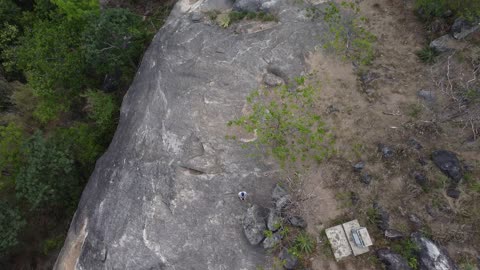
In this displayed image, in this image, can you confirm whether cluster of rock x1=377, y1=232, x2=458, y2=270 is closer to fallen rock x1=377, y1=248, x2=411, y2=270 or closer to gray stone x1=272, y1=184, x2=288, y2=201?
fallen rock x1=377, y1=248, x2=411, y2=270

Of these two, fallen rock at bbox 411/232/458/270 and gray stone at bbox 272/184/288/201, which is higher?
gray stone at bbox 272/184/288/201

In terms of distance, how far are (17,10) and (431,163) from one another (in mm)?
31001

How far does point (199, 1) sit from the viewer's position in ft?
67.6

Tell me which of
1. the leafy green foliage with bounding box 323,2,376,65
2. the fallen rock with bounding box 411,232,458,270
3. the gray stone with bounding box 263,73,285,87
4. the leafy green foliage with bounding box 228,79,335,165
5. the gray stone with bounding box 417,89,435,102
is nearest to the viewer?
the fallen rock with bounding box 411,232,458,270

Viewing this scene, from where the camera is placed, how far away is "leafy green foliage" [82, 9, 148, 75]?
19.8 meters

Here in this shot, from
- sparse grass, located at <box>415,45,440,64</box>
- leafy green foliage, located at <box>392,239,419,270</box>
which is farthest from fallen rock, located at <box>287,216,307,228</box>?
sparse grass, located at <box>415,45,440,64</box>

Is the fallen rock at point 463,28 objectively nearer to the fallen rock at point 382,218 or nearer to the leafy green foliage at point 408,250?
the fallen rock at point 382,218

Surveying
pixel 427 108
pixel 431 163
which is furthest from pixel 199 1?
pixel 431 163

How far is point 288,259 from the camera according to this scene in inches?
527

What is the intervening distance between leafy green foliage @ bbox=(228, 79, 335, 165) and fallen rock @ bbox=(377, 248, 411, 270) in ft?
15.2

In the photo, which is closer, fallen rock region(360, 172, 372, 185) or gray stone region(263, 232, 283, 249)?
gray stone region(263, 232, 283, 249)

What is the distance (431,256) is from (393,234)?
1.47 metres

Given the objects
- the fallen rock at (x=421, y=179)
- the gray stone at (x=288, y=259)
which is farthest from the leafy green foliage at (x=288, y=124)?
the gray stone at (x=288, y=259)

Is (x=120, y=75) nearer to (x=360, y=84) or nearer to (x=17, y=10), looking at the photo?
(x=17, y=10)
